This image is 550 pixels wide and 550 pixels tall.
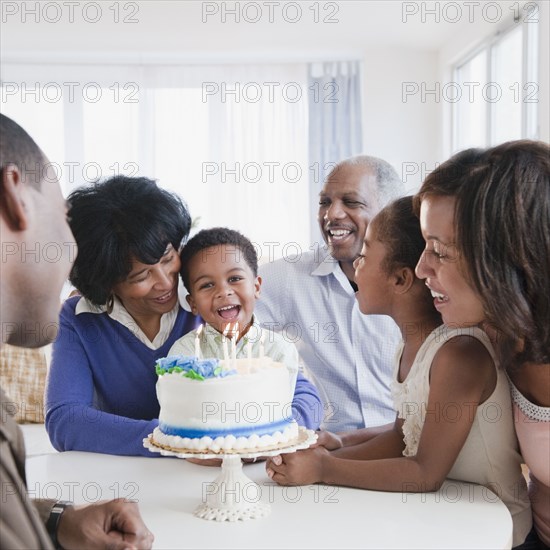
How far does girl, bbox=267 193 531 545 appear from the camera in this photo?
1.48 meters

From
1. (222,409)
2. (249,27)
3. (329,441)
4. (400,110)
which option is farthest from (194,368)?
(400,110)

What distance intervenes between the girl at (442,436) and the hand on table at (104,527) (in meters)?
0.38

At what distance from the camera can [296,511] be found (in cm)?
144

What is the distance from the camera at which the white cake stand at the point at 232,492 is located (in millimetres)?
1392

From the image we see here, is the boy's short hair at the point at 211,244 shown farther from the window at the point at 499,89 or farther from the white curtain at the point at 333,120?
the white curtain at the point at 333,120

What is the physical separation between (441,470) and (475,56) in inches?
219

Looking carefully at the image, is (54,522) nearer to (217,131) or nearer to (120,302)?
(120,302)

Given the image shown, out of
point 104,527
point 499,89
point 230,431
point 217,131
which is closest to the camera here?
point 104,527

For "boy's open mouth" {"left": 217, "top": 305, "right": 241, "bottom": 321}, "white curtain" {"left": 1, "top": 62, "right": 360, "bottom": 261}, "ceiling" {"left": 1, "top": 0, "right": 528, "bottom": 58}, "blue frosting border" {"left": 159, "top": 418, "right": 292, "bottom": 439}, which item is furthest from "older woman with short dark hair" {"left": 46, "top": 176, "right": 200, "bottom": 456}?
"white curtain" {"left": 1, "top": 62, "right": 360, "bottom": 261}

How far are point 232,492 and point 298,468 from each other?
18 centimetres

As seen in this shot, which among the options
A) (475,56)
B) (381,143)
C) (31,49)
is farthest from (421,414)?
(31,49)

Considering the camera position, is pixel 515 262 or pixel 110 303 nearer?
pixel 515 262

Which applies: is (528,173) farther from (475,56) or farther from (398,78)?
(398,78)

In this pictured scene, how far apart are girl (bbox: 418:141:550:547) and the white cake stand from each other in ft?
1.35
